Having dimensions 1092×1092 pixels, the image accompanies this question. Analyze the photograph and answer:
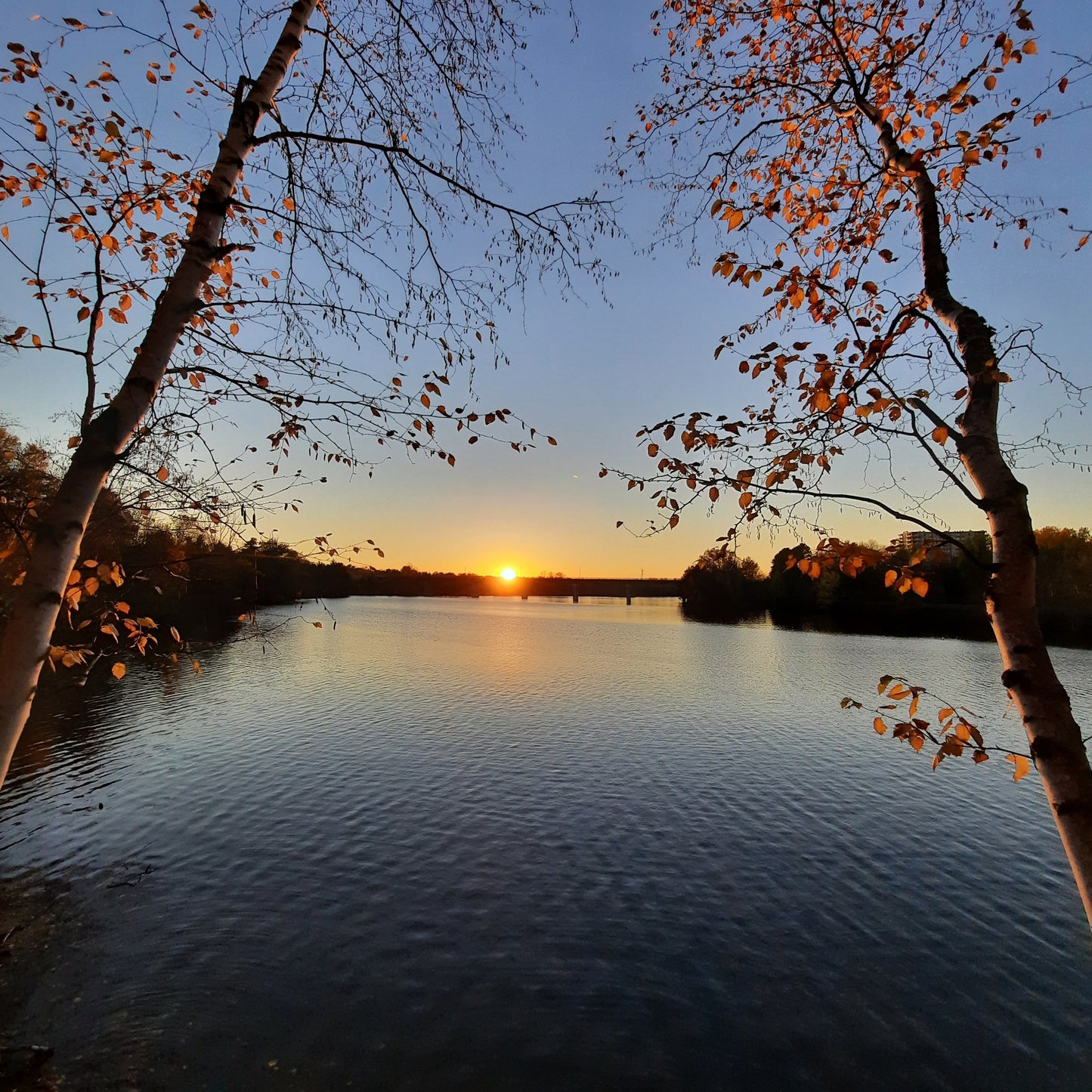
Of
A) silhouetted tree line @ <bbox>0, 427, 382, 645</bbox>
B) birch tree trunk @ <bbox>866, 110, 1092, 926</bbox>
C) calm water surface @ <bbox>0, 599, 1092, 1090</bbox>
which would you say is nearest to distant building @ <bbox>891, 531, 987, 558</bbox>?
birch tree trunk @ <bbox>866, 110, 1092, 926</bbox>

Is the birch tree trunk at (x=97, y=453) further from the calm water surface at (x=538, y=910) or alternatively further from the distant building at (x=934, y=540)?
the calm water surface at (x=538, y=910)

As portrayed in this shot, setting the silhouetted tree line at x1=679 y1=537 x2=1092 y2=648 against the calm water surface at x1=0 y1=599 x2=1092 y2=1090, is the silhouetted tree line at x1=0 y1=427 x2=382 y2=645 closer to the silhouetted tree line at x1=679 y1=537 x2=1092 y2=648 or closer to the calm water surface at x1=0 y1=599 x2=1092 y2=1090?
the calm water surface at x1=0 y1=599 x2=1092 y2=1090

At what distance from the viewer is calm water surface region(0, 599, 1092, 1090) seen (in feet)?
26.2

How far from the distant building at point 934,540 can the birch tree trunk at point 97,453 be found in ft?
13.5

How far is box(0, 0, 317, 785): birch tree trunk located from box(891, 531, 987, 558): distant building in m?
Answer: 4.11

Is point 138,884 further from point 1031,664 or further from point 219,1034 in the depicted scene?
point 1031,664

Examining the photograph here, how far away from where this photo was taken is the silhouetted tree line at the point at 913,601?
71375 mm

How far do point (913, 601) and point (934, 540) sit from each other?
106133 millimetres

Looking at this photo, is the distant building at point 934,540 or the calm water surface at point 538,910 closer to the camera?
the distant building at point 934,540

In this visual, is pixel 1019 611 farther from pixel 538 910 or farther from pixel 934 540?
pixel 538 910

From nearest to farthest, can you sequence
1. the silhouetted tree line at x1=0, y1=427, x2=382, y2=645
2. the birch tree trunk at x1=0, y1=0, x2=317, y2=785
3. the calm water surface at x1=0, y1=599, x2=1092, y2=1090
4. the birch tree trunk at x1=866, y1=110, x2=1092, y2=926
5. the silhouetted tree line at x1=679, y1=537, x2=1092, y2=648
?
1. the birch tree trunk at x1=866, y1=110, x2=1092, y2=926
2. the birch tree trunk at x1=0, y1=0, x2=317, y2=785
3. the silhouetted tree line at x1=0, y1=427, x2=382, y2=645
4. the calm water surface at x1=0, y1=599, x2=1092, y2=1090
5. the silhouetted tree line at x1=679, y1=537, x2=1092, y2=648

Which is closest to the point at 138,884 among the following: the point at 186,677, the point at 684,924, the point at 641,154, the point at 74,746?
the point at 684,924

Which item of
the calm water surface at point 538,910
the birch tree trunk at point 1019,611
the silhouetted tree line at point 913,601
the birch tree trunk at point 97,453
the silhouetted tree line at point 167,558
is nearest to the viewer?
the birch tree trunk at point 1019,611

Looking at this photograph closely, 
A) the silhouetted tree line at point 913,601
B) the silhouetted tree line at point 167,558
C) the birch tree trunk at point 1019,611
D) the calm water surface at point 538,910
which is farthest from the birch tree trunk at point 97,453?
the silhouetted tree line at point 913,601
